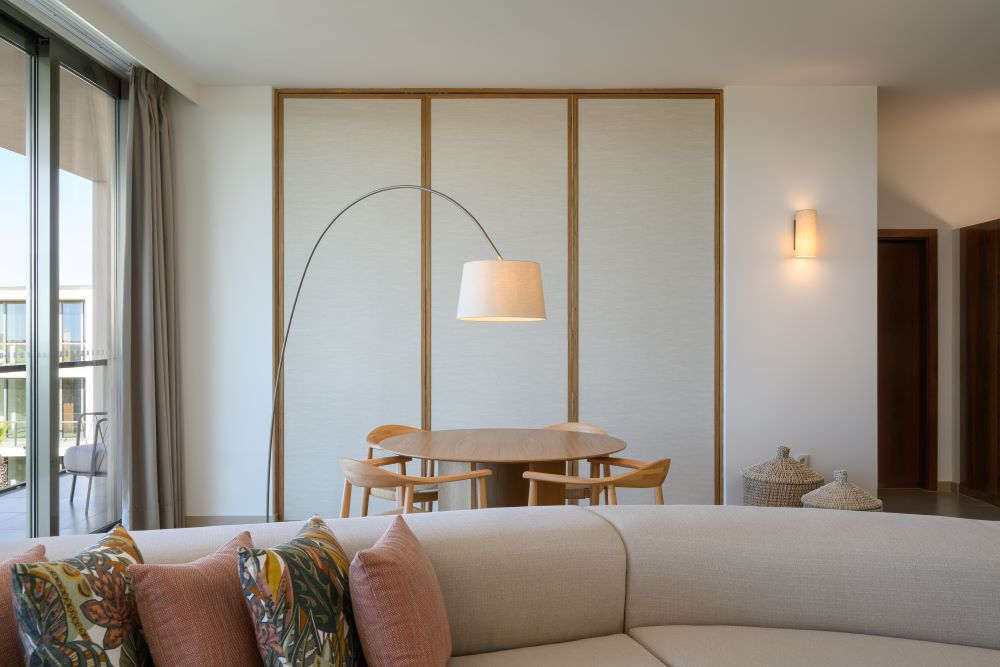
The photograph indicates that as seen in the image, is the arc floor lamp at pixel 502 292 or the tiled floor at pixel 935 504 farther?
the tiled floor at pixel 935 504

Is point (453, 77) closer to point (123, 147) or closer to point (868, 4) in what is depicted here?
point (123, 147)

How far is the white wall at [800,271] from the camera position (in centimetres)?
503

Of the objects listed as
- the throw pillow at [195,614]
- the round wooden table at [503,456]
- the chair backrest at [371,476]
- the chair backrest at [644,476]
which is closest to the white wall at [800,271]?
the round wooden table at [503,456]

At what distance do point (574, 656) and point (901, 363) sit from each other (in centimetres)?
555

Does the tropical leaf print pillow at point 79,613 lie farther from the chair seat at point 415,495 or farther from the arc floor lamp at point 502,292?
the chair seat at point 415,495

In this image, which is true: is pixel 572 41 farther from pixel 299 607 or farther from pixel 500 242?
pixel 299 607

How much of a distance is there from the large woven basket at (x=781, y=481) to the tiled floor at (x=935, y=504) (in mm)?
1097

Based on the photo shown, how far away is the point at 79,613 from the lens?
4.24ft

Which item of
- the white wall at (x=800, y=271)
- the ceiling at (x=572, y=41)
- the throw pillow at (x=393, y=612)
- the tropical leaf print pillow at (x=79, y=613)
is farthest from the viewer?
the white wall at (x=800, y=271)

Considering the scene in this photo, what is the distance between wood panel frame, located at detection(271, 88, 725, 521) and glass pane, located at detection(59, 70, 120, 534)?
1012 millimetres

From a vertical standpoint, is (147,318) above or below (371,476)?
above

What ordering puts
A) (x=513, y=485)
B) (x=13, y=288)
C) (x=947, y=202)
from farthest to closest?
1. (x=947, y=202)
2. (x=13, y=288)
3. (x=513, y=485)

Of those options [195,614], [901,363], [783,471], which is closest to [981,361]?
[901,363]

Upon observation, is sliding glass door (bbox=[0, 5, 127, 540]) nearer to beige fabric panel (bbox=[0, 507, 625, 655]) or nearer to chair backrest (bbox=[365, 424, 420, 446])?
chair backrest (bbox=[365, 424, 420, 446])
